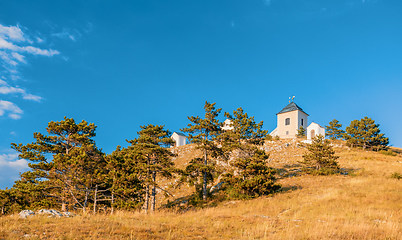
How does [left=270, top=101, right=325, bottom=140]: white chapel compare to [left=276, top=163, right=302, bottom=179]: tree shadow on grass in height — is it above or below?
above

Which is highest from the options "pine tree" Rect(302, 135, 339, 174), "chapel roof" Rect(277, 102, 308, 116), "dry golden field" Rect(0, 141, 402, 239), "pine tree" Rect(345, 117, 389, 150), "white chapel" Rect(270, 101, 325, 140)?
"chapel roof" Rect(277, 102, 308, 116)

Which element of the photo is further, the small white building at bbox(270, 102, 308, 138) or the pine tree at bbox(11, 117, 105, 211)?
the small white building at bbox(270, 102, 308, 138)

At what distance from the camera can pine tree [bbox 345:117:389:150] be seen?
43.4 metres

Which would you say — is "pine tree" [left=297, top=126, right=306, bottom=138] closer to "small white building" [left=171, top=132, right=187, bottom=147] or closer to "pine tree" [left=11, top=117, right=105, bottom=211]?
"small white building" [left=171, top=132, right=187, bottom=147]

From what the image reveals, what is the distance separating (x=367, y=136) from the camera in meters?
43.9

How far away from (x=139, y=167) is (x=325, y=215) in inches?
591

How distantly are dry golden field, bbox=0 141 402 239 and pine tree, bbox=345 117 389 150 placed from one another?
17.4 meters

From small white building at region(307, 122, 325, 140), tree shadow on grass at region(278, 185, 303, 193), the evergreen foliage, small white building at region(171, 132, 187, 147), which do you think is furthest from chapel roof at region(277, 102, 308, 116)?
the evergreen foliage

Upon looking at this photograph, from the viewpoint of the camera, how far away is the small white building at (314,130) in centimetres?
5903

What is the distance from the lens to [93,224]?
9266mm

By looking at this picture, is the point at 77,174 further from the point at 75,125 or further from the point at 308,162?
the point at 308,162

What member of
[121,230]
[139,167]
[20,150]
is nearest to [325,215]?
[121,230]

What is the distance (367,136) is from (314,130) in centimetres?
1591

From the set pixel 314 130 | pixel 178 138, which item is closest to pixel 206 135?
pixel 314 130
